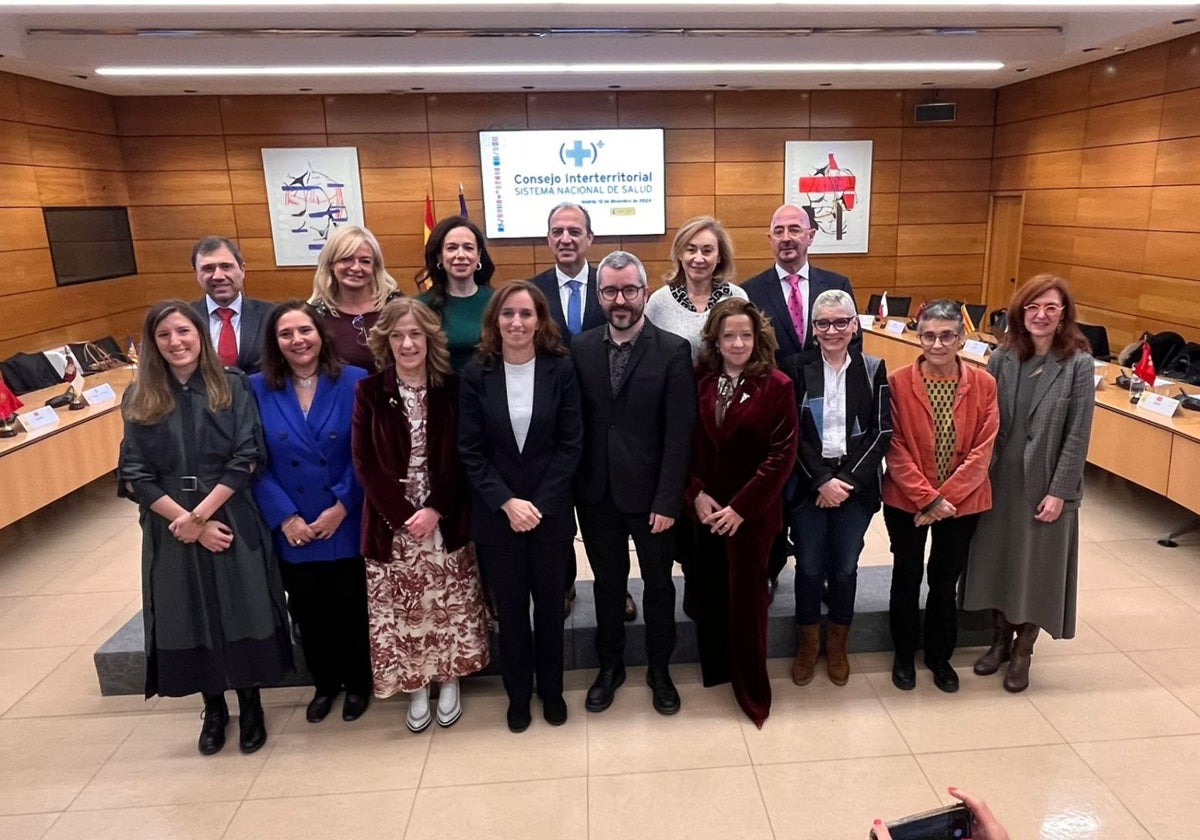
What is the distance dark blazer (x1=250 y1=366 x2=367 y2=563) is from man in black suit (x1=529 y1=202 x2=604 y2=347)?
0.91 meters

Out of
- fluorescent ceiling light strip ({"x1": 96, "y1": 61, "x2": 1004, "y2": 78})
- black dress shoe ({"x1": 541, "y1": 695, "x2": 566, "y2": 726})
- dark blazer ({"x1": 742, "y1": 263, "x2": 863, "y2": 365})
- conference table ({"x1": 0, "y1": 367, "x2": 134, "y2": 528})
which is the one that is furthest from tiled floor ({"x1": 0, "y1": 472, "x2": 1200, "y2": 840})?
Result: fluorescent ceiling light strip ({"x1": 96, "y1": 61, "x2": 1004, "y2": 78})

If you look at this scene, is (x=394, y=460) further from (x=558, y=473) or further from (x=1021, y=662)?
(x=1021, y=662)

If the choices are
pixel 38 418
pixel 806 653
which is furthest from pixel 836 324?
pixel 38 418

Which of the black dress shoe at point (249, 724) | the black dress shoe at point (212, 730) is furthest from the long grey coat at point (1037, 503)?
the black dress shoe at point (212, 730)

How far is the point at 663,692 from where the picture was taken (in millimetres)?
2986

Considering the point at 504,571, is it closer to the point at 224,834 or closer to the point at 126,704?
the point at 224,834

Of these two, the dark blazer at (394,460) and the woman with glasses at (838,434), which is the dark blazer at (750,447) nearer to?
the woman with glasses at (838,434)

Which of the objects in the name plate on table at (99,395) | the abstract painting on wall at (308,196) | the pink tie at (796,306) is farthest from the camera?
the abstract painting on wall at (308,196)

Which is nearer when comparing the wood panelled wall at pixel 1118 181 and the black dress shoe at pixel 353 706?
the black dress shoe at pixel 353 706

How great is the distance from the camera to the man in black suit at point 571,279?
123 inches

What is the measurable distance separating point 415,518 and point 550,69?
6145mm

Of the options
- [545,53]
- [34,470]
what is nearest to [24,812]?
[34,470]

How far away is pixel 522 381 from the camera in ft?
8.57

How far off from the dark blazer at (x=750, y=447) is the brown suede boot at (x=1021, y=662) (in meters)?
1.27
